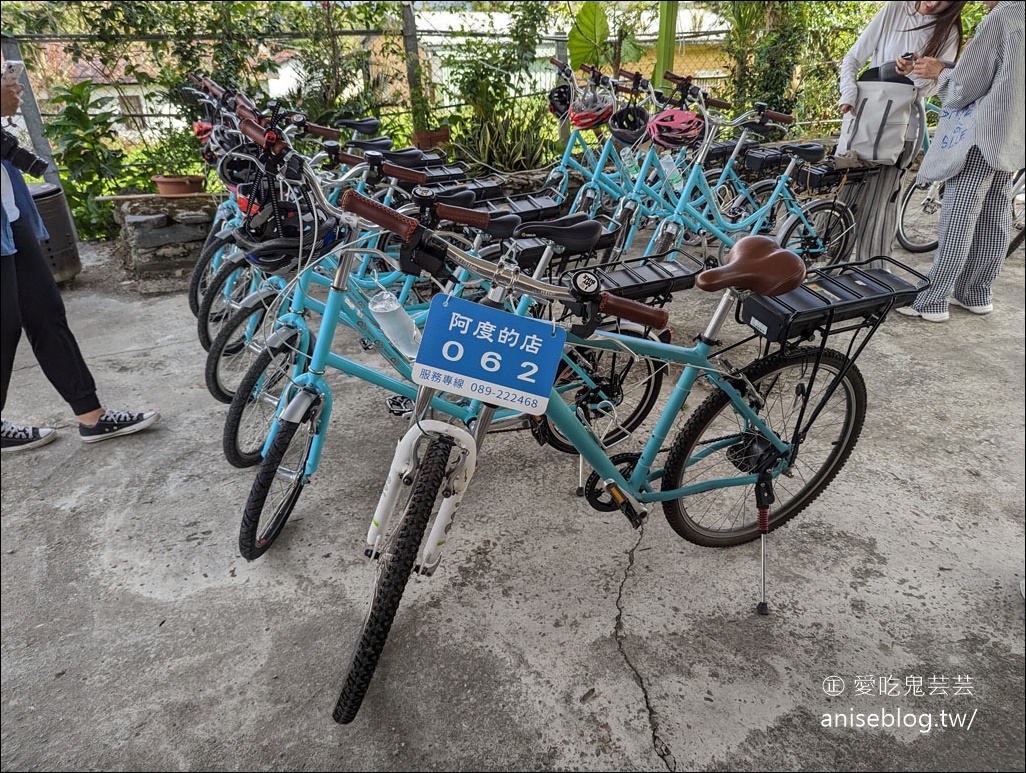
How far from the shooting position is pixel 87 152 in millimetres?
4945

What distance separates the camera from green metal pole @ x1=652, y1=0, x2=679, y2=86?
5938 mm

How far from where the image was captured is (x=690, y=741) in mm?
1632

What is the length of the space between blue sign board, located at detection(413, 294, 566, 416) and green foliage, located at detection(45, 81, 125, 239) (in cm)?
482

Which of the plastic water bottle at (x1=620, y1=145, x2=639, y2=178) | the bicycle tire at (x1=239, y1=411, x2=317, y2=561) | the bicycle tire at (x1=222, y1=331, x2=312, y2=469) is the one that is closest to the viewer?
the bicycle tire at (x1=239, y1=411, x2=317, y2=561)

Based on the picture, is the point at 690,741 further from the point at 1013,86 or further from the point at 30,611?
the point at 1013,86

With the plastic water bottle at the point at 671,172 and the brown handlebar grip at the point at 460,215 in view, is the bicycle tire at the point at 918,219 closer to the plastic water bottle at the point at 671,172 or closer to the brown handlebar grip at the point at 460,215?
→ the plastic water bottle at the point at 671,172

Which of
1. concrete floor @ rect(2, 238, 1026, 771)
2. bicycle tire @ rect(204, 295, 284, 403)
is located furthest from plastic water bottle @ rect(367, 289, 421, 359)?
bicycle tire @ rect(204, 295, 284, 403)

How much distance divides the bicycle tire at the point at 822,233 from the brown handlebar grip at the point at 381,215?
10.5 ft

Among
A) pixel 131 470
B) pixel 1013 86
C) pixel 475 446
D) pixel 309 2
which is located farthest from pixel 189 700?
pixel 309 2

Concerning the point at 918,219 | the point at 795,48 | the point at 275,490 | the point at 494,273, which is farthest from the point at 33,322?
the point at 795,48

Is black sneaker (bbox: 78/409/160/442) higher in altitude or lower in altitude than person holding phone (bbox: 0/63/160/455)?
lower

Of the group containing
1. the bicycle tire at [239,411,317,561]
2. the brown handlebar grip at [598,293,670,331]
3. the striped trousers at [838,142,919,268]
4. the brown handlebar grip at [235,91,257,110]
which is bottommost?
the bicycle tire at [239,411,317,561]

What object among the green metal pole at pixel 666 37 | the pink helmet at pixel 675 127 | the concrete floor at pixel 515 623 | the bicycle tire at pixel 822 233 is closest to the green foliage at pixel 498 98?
the green metal pole at pixel 666 37

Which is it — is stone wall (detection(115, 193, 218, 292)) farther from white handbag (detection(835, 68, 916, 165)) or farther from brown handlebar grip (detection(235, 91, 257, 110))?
white handbag (detection(835, 68, 916, 165))
